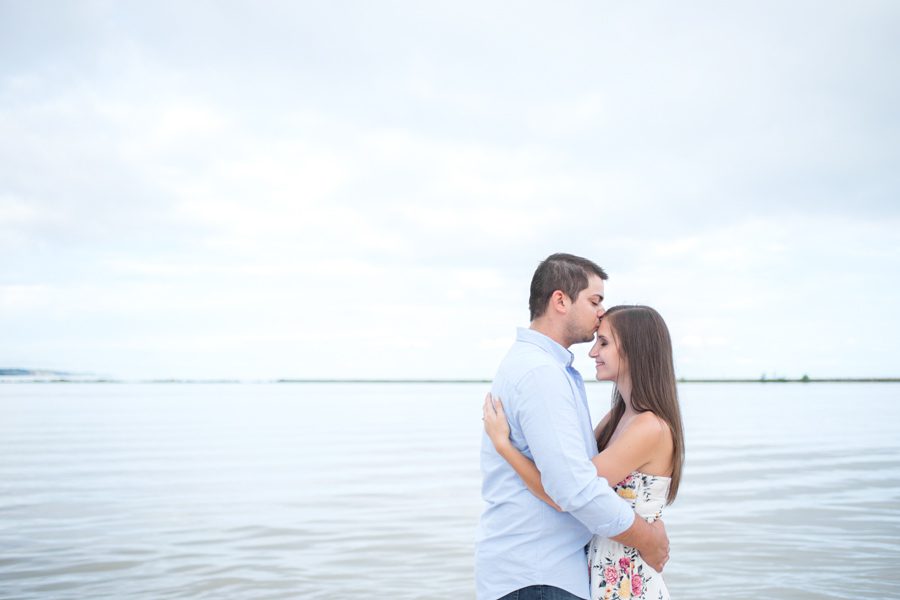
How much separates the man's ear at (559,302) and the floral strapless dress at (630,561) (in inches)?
31.9

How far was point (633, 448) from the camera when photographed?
3.36 metres

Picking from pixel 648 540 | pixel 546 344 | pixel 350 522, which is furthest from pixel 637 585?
pixel 350 522

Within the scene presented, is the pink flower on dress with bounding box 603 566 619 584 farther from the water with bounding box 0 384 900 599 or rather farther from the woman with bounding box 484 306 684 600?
the water with bounding box 0 384 900 599

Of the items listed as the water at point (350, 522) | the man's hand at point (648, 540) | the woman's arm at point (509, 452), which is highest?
the woman's arm at point (509, 452)

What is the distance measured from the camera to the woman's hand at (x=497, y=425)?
10.4 feet

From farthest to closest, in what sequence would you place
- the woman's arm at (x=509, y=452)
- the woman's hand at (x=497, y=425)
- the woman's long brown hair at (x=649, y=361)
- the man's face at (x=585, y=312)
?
1. the woman's long brown hair at (x=649, y=361)
2. the man's face at (x=585, y=312)
3. the woman's hand at (x=497, y=425)
4. the woman's arm at (x=509, y=452)

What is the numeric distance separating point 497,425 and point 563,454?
36 cm

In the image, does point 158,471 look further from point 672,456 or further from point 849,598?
point 672,456

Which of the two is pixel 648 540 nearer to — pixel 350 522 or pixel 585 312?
pixel 585 312

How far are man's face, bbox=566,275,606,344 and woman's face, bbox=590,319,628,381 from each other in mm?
225

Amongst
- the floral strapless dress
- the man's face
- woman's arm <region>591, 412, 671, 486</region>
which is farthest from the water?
the man's face

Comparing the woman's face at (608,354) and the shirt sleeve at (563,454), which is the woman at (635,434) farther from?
the shirt sleeve at (563,454)

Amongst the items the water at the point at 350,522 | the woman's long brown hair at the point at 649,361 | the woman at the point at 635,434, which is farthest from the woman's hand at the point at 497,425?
the water at the point at 350,522

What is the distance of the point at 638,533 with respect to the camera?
3.23 metres
